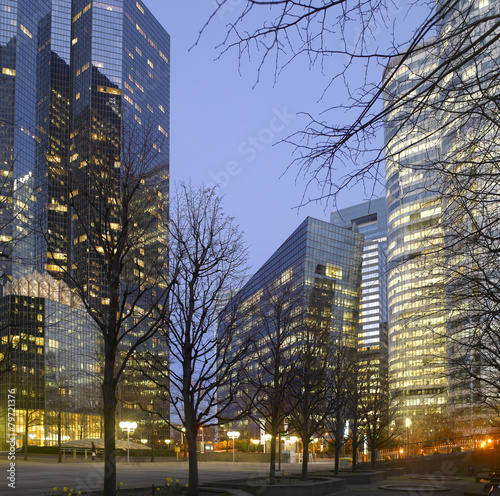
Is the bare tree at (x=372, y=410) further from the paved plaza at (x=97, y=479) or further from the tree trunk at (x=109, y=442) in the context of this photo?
the tree trunk at (x=109, y=442)

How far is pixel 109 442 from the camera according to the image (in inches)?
458

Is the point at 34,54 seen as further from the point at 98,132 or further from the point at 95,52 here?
the point at 98,132

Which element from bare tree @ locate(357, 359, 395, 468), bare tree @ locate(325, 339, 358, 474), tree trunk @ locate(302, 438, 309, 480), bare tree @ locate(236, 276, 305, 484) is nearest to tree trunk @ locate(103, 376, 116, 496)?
bare tree @ locate(236, 276, 305, 484)

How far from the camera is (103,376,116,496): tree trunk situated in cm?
1127

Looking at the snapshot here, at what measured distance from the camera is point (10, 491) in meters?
16.1

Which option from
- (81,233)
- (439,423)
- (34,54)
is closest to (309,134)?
(81,233)

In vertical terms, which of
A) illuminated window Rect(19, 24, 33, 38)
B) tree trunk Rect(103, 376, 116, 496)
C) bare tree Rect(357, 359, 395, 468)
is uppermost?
illuminated window Rect(19, 24, 33, 38)

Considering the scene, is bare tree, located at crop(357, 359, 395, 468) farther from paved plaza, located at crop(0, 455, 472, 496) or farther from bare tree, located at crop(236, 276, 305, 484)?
bare tree, located at crop(236, 276, 305, 484)

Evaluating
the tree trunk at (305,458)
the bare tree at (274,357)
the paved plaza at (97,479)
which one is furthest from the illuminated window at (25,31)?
the tree trunk at (305,458)

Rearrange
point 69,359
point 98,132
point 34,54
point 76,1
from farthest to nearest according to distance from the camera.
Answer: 1. point 76,1
2. point 34,54
3. point 69,359
4. point 98,132

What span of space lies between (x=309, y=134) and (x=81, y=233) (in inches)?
447

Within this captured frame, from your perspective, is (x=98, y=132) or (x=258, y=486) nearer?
(x=98, y=132)

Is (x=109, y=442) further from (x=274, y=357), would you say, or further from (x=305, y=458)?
(x=305, y=458)

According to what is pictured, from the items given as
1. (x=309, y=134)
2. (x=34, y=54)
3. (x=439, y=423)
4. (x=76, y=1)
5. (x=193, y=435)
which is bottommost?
(x=439, y=423)
